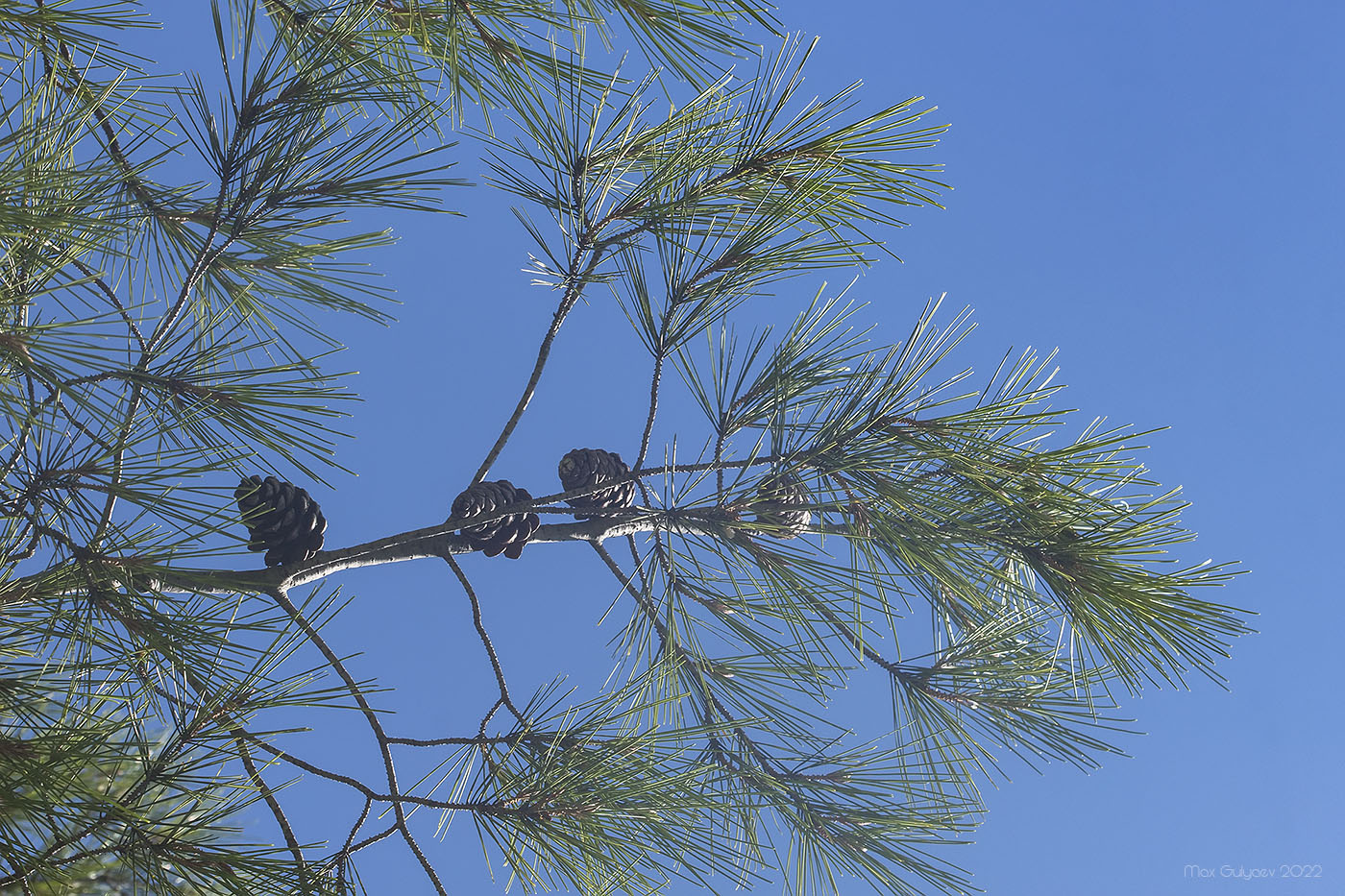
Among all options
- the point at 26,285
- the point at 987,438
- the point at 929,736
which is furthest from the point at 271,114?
the point at 929,736

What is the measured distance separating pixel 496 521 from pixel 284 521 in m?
0.11

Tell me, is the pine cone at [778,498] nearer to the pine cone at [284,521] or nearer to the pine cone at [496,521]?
the pine cone at [496,521]

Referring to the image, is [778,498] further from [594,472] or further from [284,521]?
[284,521]

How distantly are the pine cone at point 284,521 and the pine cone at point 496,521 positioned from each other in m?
0.07

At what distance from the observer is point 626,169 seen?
672mm

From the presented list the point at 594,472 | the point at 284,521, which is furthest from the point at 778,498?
the point at 284,521

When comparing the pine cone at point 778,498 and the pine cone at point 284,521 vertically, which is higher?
the pine cone at point 284,521

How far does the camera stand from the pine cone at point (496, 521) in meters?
0.57

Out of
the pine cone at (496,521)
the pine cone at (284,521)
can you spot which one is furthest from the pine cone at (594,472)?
the pine cone at (284,521)

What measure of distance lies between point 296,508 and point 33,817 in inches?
7.7

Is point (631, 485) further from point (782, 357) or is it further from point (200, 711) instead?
point (200, 711)

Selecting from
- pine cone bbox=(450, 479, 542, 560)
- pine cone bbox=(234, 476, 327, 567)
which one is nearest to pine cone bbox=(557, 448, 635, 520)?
pine cone bbox=(450, 479, 542, 560)

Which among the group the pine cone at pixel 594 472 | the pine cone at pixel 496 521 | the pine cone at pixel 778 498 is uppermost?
the pine cone at pixel 594 472

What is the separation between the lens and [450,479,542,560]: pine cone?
22.6 inches
